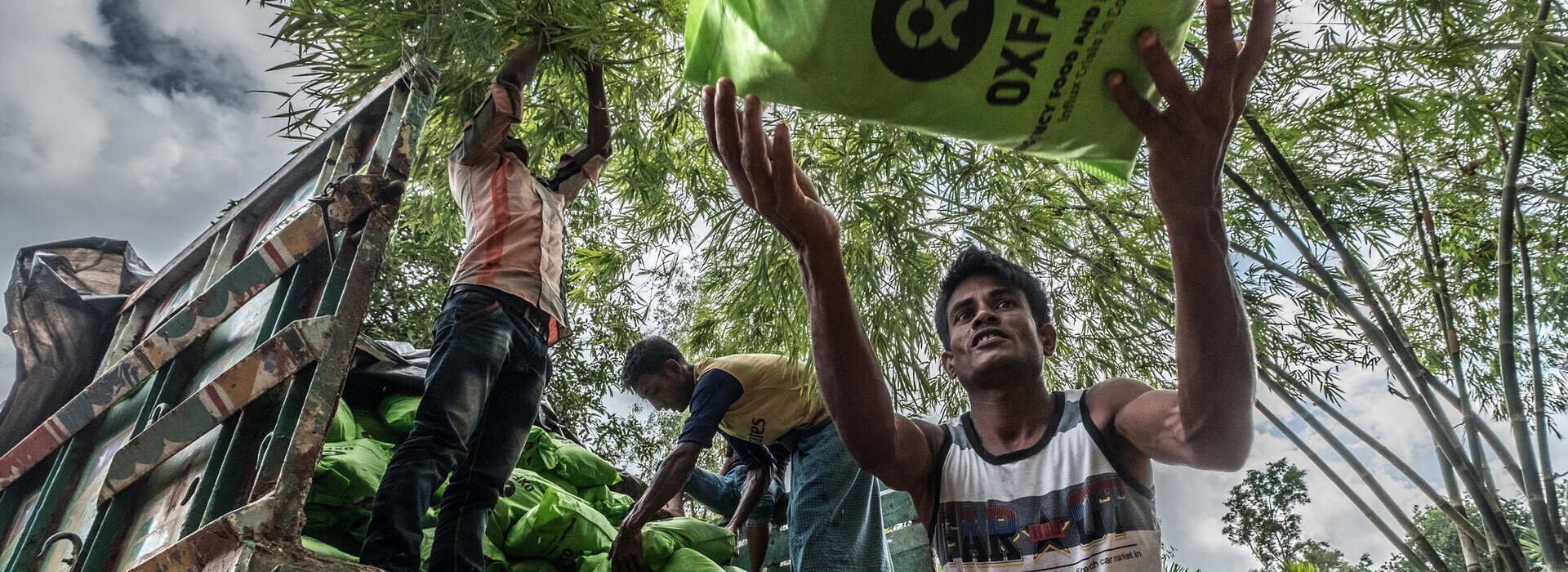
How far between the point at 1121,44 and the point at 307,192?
5.74 feet

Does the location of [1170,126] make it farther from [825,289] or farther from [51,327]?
[51,327]

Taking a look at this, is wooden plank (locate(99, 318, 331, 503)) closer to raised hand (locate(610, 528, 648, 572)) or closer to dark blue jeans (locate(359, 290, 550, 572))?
dark blue jeans (locate(359, 290, 550, 572))

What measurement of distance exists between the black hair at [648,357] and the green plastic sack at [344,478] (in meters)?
0.81

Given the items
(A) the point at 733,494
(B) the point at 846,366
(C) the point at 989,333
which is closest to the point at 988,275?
(C) the point at 989,333

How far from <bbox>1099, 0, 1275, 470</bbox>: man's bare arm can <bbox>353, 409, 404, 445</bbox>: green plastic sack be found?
207cm

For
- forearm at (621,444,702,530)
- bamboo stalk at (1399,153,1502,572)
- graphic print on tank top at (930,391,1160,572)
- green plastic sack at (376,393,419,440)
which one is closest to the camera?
graphic print on tank top at (930,391,1160,572)

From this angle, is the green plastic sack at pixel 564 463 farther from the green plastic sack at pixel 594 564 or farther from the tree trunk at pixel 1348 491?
the tree trunk at pixel 1348 491

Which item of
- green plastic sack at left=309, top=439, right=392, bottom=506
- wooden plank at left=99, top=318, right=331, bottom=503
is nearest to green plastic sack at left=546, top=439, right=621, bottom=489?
green plastic sack at left=309, top=439, right=392, bottom=506

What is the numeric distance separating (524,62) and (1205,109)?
4.98 ft

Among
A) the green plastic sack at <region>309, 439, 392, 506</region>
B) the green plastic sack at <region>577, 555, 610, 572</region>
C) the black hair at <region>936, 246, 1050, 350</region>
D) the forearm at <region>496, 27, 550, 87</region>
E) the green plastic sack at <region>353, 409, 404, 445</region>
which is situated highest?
the forearm at <region>496, 27, 550, 87</region>

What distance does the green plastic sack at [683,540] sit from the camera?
2244 mm

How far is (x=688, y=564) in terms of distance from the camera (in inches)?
88.7

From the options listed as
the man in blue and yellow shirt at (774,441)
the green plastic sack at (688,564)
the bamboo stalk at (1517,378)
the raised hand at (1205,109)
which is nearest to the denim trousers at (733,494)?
the man in blue and yellow shirt at (774,441)

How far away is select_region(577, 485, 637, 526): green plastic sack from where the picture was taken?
2.57 meters
